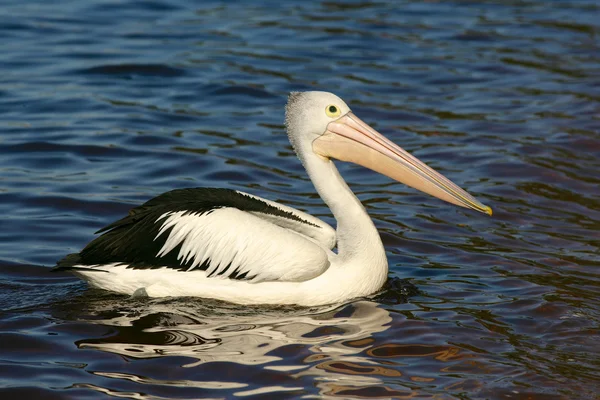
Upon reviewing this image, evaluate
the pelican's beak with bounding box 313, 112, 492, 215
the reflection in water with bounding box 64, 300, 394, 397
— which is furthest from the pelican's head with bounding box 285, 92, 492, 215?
the reflection in water with bounding box 64, 300, 394, 397

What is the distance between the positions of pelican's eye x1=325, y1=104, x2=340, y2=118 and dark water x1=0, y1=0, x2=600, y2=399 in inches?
37.0

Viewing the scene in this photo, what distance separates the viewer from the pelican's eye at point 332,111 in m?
5.43

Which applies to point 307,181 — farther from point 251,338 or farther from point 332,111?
point 251,338

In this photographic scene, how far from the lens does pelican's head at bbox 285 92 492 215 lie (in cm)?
541

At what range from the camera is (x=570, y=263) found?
5836mm

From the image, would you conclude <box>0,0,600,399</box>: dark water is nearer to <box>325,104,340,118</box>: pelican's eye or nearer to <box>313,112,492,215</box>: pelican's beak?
<box>313,112,492,215</box>: pelican's beak

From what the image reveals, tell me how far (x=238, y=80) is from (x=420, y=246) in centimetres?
381

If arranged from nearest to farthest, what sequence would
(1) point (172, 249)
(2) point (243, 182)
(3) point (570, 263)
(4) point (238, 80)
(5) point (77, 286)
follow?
1. (1) point (172, 249)
2. (5) point (77, 286)
3. (3) point (570, 263)
4. (2) point (243, 182)
5. (4) point (238, 80)

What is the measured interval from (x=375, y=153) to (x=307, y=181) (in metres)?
1.83

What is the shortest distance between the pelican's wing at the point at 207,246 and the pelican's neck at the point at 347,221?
198mm

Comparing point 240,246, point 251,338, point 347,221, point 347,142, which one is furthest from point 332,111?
point 251,338

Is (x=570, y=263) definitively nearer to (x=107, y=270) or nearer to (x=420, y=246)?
(x=420, y=246)

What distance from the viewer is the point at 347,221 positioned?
5.38 m

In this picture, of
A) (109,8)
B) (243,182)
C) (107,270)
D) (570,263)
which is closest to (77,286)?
(107,270)
